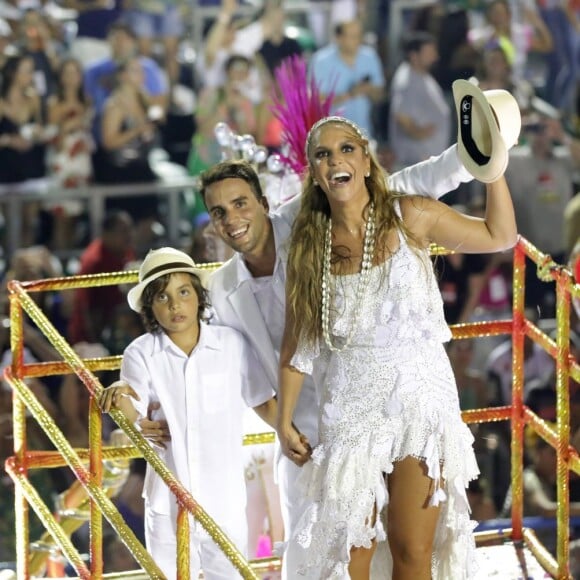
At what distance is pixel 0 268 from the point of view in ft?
32.8

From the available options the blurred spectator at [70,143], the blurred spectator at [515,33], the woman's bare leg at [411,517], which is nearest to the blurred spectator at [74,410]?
the blurred spectator at [70,143]

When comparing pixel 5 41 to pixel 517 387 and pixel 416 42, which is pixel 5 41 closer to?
pixel 416 42

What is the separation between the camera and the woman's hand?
4535 millimetres

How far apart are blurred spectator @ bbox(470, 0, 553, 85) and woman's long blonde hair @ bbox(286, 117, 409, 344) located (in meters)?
7.24

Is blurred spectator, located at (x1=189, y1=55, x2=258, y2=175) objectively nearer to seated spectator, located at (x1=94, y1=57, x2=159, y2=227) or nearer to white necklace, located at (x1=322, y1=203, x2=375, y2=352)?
seated spectator, located at (x1=94, y1=57, x2=159, y2=227)

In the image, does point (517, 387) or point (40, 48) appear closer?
point (517, 387)

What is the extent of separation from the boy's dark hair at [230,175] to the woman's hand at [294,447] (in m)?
0.73

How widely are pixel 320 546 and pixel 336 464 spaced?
243 mm

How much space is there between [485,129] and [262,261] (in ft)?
2.68

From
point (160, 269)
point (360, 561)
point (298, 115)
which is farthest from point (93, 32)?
point (360, 561)

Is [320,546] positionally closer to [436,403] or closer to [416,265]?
[436,403]

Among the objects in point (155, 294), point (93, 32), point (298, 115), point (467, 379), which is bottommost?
point (467, 379)

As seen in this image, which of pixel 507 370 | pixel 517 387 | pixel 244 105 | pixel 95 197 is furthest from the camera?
pixel 244 105

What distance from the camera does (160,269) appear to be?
480cm
